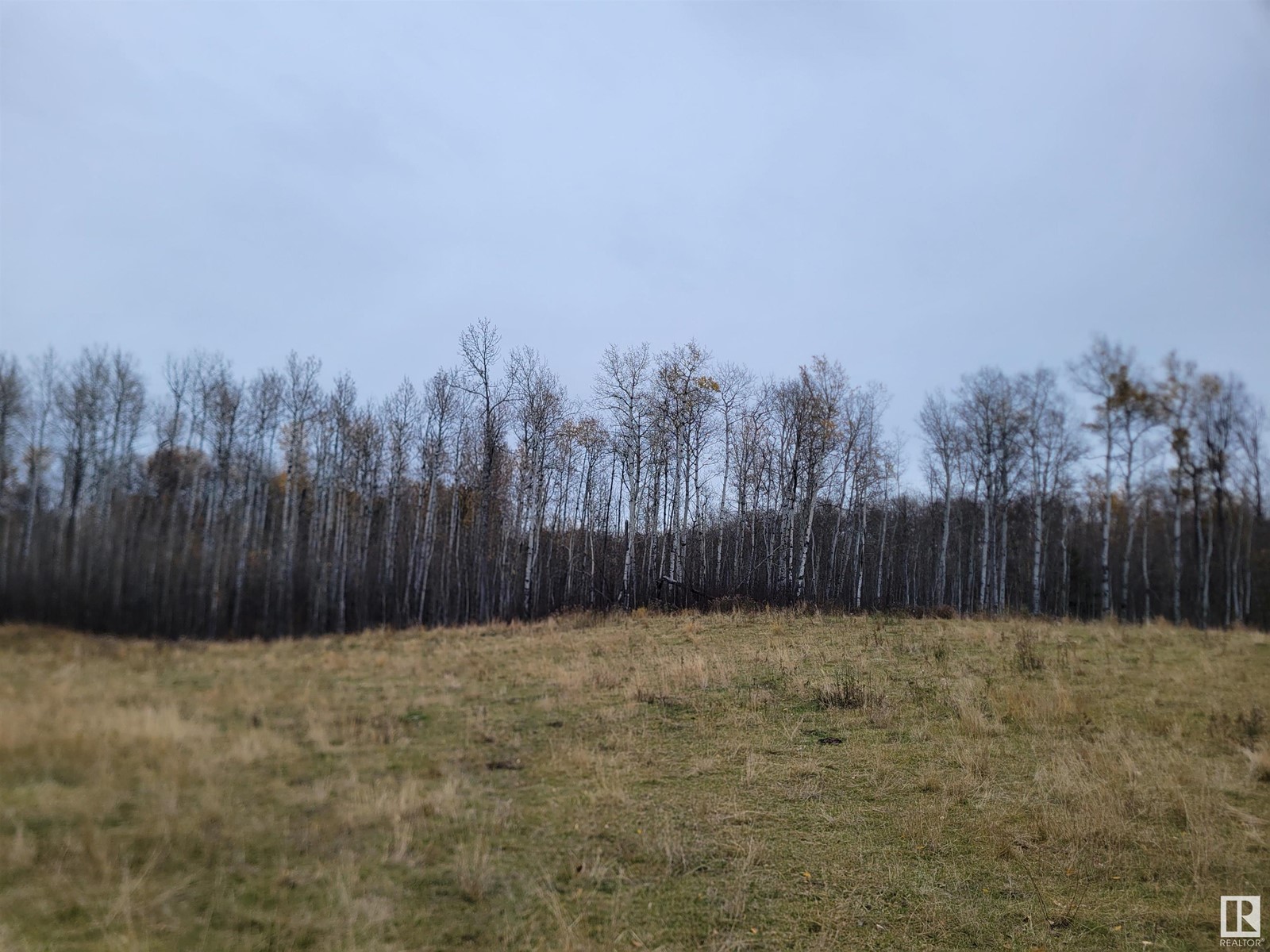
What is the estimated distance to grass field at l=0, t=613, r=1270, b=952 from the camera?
237 centimetres

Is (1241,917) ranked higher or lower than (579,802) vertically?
lower

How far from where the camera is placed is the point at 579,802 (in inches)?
181

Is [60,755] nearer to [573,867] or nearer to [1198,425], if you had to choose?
[573,867]

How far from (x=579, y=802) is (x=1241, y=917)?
4701mm

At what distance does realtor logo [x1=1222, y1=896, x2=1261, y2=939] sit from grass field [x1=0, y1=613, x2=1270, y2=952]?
86 millimetres

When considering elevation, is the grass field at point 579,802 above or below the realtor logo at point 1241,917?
above

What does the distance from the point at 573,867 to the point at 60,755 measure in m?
2.88

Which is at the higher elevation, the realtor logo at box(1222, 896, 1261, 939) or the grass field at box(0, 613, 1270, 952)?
the grass field at box(0, 613, 1270, 952)

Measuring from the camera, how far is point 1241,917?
15.2ft

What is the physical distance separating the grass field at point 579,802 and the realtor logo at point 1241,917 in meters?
0.09

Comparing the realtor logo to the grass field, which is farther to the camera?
the realtor logo

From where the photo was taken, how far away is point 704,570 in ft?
80.4

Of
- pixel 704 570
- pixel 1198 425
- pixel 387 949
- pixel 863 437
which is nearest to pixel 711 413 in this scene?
pixel 704 570

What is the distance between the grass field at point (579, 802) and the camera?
2369 mm
